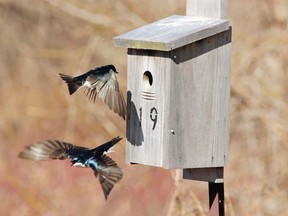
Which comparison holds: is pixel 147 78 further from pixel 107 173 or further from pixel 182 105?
pixel 107 173

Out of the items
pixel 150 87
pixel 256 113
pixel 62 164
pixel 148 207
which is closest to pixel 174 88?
pixel 150 87

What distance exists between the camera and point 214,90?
418 cm

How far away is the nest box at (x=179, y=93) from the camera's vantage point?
408cm

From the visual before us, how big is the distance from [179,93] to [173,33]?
9.0 inches

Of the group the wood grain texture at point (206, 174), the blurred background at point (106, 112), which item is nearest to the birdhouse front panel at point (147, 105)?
the wood grain texture at point (206, 174)

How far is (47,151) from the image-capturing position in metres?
4.49

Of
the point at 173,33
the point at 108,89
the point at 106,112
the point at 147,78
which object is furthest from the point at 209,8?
the point at 106,112

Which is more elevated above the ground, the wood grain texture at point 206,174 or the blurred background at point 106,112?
the blurred background at point 106,112

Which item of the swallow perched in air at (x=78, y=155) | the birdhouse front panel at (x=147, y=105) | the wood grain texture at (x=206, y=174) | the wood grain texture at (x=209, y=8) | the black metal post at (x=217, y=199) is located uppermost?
the wood grain texture at (x=209, y=8)

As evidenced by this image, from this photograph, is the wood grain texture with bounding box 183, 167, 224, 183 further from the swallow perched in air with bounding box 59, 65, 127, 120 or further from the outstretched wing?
the outstretched wing

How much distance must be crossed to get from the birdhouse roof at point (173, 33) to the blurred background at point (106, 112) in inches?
51.6

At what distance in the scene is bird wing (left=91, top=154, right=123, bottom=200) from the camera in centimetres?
429

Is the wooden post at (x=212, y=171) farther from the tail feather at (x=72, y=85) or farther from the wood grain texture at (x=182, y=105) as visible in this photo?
the tail feather at (x=72, y=85)

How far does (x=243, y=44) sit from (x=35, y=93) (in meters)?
3.09
